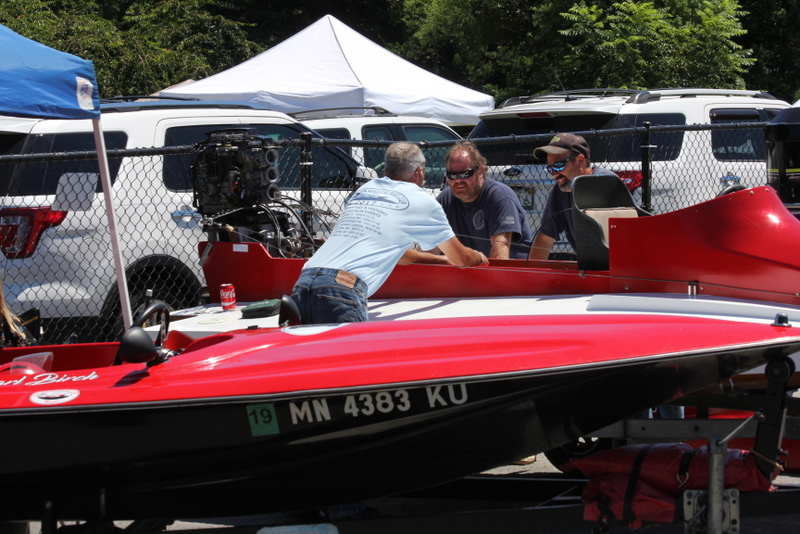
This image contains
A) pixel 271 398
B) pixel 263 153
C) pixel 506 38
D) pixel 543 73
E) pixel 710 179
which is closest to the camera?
pixel 271 398

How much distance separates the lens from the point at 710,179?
8273 mm

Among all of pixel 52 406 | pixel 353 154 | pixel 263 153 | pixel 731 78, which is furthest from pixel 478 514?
pixel 731 78

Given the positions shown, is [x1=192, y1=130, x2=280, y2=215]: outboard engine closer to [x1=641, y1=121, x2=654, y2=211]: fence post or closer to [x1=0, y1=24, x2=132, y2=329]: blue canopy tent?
[x1=0, y1=24, x2=132, y2=329]: blue canopy tent

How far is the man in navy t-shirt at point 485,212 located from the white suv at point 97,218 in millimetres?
1646

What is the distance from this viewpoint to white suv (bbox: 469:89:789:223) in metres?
7.75

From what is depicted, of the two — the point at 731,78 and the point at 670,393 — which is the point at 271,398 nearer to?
the point at 670,393

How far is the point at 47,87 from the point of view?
446 cm

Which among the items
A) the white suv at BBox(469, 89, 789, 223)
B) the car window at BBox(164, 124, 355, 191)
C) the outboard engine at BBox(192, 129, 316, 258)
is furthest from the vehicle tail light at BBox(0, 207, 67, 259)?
the white suv at BBox(469, 89, 789, 223)

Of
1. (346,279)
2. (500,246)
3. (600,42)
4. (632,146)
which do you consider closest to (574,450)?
(346,279)

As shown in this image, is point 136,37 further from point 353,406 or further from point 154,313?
point 353,406

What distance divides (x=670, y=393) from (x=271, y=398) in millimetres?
1340

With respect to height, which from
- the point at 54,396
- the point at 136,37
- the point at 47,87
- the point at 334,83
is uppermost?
the point at 136,37

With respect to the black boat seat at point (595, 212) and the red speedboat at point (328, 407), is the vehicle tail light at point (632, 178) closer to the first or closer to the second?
the black boat seat at point (595, 212)

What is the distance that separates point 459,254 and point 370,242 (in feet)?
1.68
